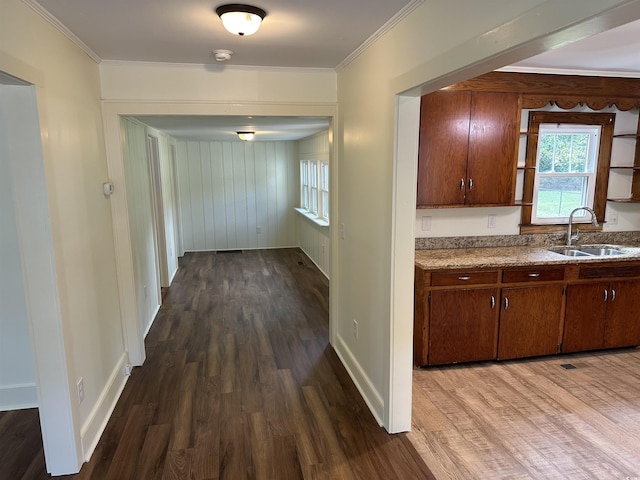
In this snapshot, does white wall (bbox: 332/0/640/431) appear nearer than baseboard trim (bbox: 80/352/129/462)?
Yes

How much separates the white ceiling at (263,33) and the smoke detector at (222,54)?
48mm

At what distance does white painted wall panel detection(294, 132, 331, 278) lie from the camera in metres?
5.95

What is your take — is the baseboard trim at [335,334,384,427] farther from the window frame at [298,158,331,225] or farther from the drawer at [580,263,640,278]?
the window frame at [298,158,331,225]

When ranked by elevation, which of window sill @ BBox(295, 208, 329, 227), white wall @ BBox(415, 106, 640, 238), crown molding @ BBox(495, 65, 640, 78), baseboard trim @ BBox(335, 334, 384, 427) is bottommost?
baseboard trim @ BBox(335, 334, 384, 427)

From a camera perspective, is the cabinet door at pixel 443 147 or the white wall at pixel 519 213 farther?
the white wall at pixel 519 213

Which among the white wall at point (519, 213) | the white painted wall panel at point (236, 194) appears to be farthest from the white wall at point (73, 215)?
the white painted wall panel at point (236, 194)

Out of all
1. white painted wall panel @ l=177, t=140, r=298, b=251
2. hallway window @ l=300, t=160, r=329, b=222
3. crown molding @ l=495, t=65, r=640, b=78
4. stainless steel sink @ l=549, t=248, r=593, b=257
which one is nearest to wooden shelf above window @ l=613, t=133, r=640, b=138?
crown molding @ l=495, t=65, r=640, b=78

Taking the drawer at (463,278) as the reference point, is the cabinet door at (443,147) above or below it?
above

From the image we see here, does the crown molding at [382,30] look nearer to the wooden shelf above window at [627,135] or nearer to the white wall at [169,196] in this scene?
the wooden shelf above window at [627,135]

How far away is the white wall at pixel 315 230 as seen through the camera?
5.93 m

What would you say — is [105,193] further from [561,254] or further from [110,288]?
[561,254]

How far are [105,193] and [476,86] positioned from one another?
2.81 metres

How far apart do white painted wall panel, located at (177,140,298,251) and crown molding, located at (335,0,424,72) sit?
509 centimetres

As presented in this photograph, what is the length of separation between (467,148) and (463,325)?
135 centimetres
